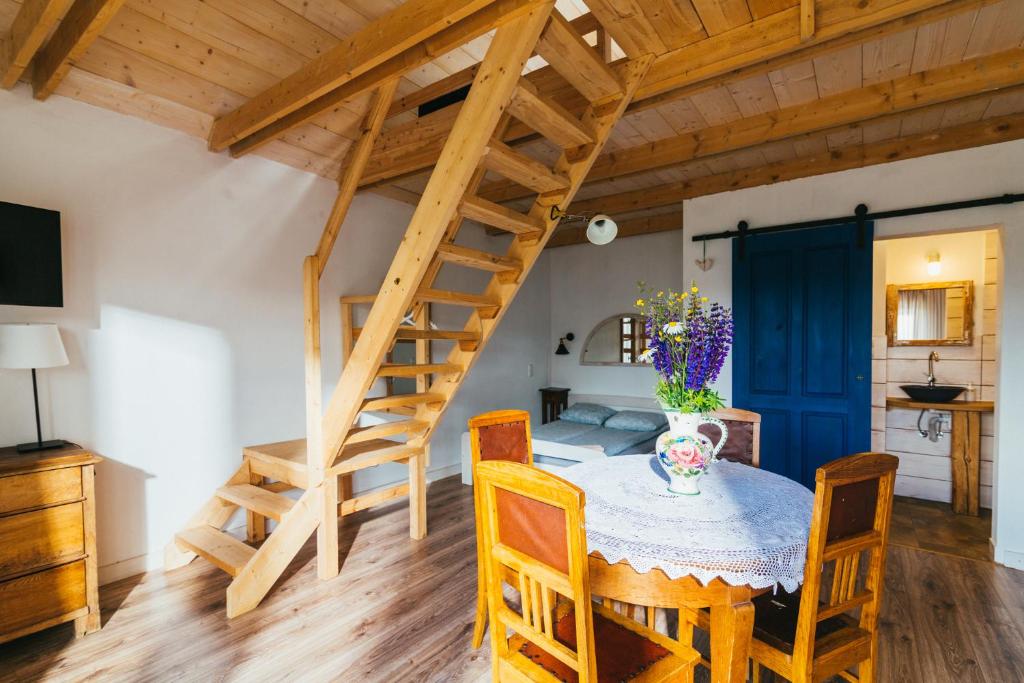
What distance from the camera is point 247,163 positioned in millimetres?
3279

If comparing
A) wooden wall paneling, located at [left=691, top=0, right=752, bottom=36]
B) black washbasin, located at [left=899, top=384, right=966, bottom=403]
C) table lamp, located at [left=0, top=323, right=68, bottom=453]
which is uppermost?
wooden wall paneling, located at [left=691, top=0, right=752, bottom=36]

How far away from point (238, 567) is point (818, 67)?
3972 mm

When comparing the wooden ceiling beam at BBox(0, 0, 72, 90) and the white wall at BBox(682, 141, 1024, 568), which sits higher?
the wooden ceiling beam at BBox(0, 0, 72, 90)

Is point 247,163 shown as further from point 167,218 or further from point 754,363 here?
point 754,363

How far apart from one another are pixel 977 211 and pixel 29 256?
5312 millimetres

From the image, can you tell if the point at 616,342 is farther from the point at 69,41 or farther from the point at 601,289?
the point at 69,41

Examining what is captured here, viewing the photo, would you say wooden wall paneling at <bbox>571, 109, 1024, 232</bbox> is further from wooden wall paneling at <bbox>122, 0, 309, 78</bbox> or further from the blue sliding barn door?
wooden wall paneling at <bbox>122, 0, 309, 78</bbox>

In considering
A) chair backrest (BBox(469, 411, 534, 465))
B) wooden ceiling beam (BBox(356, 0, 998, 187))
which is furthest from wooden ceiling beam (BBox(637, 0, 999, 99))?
chair backrest (BBox(469, 411, 534, 465))

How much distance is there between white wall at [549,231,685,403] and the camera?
214 inches

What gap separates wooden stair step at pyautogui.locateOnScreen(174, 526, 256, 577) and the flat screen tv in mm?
1438

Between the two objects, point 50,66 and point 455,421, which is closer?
point 50,66

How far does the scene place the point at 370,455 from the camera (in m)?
2.99

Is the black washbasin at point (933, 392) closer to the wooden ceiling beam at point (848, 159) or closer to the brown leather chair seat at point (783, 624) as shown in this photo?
the wooden ceiling beam at point (848, 159)

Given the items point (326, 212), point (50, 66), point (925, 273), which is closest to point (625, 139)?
point (326, 212)
